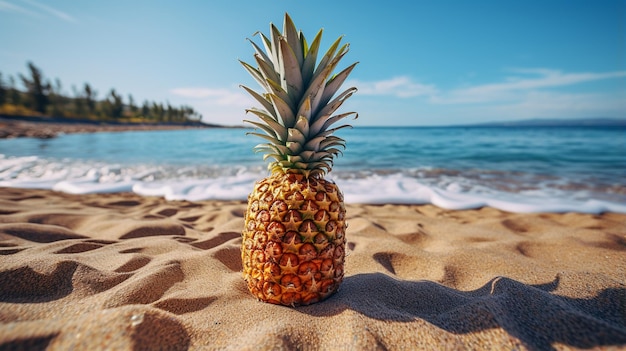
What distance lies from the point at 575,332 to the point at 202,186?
727 cm

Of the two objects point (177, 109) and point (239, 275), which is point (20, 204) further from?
point (177, 109)

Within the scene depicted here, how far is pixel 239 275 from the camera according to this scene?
2.39 metres

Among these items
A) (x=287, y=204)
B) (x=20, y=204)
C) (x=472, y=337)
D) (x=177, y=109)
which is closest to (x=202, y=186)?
(x=20, y=204)

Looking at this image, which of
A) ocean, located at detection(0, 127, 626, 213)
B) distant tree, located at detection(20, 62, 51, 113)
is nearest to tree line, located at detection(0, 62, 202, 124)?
distant tree, located at detection(20, 62, 51, 113)

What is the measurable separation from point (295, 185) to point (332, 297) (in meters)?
0.82

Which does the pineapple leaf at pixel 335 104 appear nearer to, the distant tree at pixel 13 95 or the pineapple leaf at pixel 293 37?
the pineapple leaf at pixel 293 37

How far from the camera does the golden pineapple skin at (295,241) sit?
1.74 metres

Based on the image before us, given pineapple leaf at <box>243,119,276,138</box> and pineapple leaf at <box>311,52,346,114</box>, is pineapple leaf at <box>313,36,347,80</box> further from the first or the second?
pineapple leaf at <box>243,119,276,138</box>

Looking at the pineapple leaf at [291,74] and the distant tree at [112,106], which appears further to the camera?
the distant tree at [112,106]

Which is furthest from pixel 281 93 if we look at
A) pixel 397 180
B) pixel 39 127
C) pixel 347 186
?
pixel 39 127

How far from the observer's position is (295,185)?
1.83m

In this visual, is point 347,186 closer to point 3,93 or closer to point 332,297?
point 332,297

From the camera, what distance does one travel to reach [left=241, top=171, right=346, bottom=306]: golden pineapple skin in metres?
1.74

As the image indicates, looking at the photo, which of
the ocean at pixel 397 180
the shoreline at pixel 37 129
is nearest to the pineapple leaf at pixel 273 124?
the ocean at pixel 397 180
